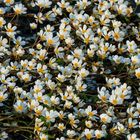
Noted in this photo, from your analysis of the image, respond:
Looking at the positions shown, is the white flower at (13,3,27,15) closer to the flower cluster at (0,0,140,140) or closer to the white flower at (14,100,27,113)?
the flower cluster at (0,0,140,140)

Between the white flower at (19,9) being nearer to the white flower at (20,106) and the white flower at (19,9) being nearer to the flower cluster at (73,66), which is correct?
the flower cluster at (73,66)

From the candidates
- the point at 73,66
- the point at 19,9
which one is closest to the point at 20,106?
the point at 73,66

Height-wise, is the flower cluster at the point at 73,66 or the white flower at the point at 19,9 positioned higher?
the white flower at the point at 19,9

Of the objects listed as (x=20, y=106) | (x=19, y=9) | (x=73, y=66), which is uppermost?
(x=19, y=9)

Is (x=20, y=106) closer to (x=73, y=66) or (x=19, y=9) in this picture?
(x=73, y=66)

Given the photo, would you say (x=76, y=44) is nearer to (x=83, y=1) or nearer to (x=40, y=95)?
(x=83, y=1)

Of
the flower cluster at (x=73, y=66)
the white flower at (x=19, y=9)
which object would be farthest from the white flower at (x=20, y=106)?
the white flower at (x=19, y=9)

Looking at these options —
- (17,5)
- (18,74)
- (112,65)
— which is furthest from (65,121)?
(17,5)

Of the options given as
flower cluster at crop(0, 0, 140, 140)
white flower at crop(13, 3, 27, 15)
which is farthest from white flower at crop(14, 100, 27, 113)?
white flower at crop(13, 3, 27, 15)
